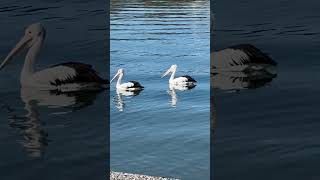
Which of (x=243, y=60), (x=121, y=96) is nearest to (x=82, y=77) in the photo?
(x=121, y=96)

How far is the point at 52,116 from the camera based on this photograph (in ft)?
23.2

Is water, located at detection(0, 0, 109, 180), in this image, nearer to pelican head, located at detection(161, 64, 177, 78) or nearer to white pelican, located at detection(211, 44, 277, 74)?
pelican head, located at detection(161, 64, 177, 78)

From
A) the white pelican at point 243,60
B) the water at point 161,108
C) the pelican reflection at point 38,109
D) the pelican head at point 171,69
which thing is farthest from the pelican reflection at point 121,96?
the white pelican at point 243,60

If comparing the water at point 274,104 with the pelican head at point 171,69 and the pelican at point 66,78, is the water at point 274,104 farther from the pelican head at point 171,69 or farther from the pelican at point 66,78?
the pelican at point 66,78

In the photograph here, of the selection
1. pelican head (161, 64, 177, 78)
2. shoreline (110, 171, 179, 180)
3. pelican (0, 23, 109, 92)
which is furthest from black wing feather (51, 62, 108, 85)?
pelican head (161, 64, 177, 78)

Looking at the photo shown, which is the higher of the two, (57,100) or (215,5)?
(215,5)

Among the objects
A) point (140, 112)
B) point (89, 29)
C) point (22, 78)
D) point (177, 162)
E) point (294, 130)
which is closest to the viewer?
point (294, 130)

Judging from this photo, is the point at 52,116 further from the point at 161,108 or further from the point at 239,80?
the point at 239,80

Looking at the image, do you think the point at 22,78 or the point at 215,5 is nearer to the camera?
the point at 22,78

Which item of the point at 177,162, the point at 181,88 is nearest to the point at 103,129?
the point at 177,162

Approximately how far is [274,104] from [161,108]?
2.11m

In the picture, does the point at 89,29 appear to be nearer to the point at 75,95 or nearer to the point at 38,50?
the point at 38,50

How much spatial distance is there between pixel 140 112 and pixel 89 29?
331cm

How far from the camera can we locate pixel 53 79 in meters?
8.21
